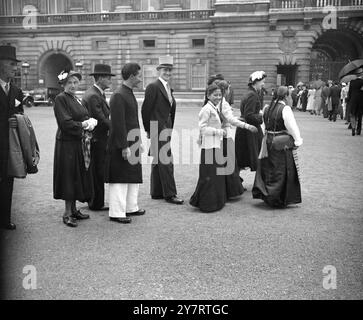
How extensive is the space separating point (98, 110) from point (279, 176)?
9.08ft

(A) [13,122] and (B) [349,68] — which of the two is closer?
(A) [13,122]

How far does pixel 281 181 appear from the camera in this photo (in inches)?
263

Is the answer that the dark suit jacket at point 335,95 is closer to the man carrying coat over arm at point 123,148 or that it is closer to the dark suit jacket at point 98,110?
the dark suit jacket at point 98,110

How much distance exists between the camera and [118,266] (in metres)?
4.43

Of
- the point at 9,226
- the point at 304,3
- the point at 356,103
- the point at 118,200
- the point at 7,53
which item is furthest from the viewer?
the point at 304,3

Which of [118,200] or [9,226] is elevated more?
[118,200]

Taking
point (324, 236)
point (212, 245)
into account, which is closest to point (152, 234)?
point (212, 245)

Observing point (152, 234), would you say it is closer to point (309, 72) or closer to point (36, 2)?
point (309, 72)

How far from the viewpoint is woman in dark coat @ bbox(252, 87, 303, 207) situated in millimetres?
6594

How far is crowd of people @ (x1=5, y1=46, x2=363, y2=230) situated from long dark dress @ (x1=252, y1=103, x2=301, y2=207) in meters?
0.01

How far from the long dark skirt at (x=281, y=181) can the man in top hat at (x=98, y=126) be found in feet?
7.82

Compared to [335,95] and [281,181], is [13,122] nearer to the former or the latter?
[281,181]

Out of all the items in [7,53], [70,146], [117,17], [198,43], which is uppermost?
[117,17]
